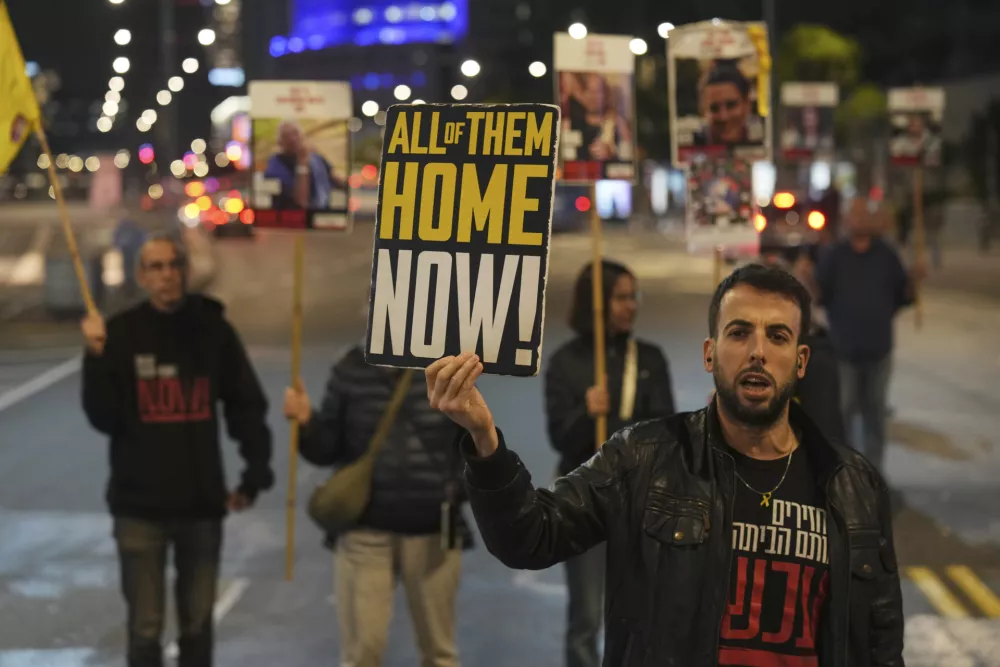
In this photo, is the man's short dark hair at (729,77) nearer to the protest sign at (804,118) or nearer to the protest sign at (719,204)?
the protest sign at (719,204)

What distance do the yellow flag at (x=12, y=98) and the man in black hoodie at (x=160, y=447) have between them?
638mm

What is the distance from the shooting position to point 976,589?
24.9ft

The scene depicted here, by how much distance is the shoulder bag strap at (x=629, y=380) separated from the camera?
5555 millimetres

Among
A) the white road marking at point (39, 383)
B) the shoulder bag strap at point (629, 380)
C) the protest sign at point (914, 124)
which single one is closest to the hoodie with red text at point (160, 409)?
the shoulder bag strap at point (629, 380)

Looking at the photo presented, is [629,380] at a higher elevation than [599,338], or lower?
lower

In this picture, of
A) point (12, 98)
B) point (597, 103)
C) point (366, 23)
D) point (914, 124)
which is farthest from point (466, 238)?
point (366, 23)

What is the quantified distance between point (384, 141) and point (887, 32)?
56.4 m

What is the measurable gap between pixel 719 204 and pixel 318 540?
3.49m

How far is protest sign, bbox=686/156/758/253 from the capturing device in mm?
6738

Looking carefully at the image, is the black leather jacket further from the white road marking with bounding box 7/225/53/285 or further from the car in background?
the white road marking with bounding box 7/225/53/285

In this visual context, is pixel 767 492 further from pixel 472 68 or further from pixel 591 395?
pixel 472 68

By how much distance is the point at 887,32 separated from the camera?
55.8m

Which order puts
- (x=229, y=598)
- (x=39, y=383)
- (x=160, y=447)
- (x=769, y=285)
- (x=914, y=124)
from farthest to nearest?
(x=39, y=383) → (x=914, y=124) → (x=229, y=598) → (x=160, y=447) → (x=769, y=285)

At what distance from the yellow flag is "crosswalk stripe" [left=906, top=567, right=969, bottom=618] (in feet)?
16.7
